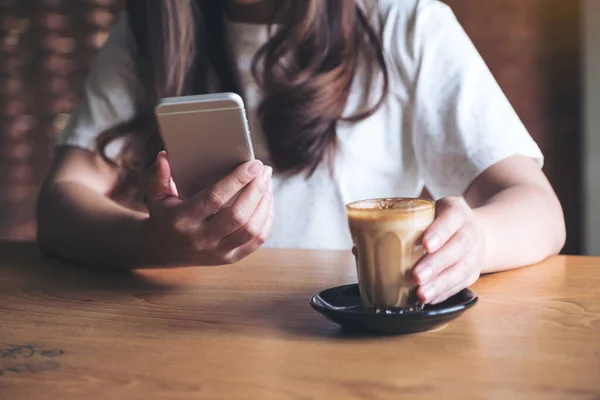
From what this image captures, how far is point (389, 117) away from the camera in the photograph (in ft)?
4.84

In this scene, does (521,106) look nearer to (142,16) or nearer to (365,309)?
(142,16)

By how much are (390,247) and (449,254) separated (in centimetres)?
7

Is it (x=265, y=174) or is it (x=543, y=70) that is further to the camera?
(x=543, y=70)

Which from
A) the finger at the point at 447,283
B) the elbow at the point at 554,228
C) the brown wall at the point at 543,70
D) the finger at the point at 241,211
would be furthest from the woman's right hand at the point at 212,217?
the brown wall at the point at 543,70

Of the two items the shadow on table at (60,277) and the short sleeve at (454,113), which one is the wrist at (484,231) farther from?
the shadow on table at (60,277)

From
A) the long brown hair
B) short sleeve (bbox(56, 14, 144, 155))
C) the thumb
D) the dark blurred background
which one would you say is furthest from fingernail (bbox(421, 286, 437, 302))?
the dark blurred background

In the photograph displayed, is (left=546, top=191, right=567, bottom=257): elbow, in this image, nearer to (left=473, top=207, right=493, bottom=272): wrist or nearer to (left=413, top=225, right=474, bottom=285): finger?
(left=473, top=207, right=493, bottom=272): wrist

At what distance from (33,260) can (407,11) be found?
2.76 feet

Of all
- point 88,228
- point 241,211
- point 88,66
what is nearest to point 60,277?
point 88,228

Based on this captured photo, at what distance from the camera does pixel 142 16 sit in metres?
1.51

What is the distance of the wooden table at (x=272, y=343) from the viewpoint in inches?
24.1

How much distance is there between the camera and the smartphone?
864 mm

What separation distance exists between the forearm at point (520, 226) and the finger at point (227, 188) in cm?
33

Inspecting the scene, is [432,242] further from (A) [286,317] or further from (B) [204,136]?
(B) [204,136]
